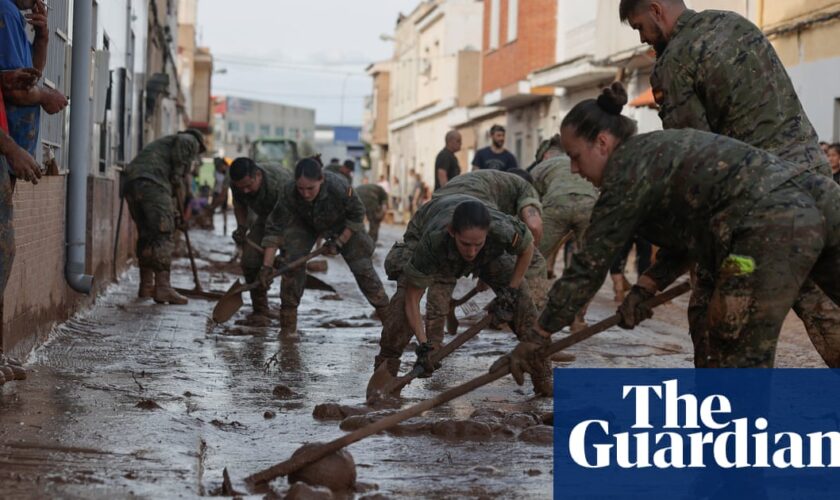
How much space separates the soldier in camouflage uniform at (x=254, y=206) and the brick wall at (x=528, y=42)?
809 inches

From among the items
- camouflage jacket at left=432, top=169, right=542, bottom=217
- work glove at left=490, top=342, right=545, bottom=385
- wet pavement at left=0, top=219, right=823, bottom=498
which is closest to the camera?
wet pavement at left=0, top=219, right=823, bottom=498

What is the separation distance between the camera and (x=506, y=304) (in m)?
7.57

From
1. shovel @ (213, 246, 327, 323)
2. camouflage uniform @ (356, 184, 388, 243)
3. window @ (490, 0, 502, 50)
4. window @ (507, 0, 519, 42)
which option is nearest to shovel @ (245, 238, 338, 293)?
shovel @ (213, 246, 327, 323)

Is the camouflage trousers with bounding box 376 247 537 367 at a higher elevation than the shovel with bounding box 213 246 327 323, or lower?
higher

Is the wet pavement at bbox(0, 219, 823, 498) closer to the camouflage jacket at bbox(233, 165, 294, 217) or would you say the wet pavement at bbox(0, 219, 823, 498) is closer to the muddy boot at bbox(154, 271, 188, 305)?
the muddy boot at bbox(154, 271, 188, 305)

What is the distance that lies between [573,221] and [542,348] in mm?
5865

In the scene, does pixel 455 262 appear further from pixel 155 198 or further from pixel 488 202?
pixel 155 198

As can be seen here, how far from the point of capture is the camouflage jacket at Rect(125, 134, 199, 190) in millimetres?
12953

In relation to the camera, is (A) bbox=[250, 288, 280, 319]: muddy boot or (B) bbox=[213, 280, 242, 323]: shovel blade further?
(A) bbox=[250, 288, 280, 319]: muddy boot

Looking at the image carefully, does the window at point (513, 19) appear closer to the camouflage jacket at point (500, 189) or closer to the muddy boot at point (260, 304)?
the muddy boot at point (260, 304)

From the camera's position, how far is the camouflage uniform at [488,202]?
7.88 meters

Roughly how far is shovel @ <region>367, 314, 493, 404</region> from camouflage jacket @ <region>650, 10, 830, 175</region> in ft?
5.02

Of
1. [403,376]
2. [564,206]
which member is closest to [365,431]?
[403,376]

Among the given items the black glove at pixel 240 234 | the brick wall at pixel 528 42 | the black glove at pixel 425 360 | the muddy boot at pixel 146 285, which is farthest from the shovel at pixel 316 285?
the brick wall at pixel 528 42
